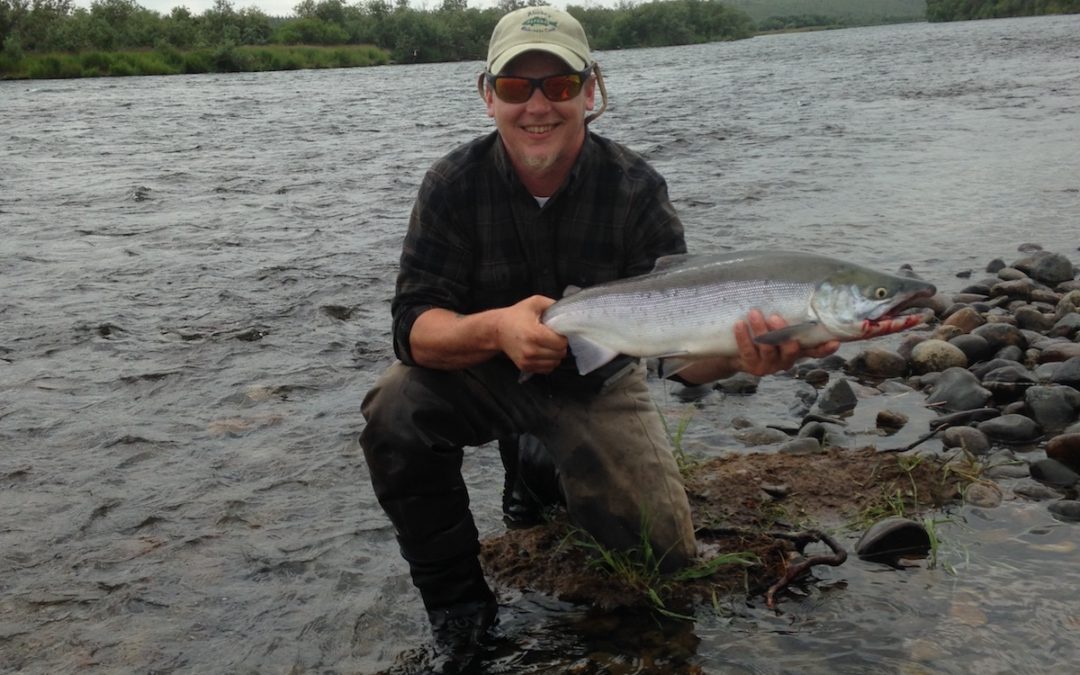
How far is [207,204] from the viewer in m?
12.7

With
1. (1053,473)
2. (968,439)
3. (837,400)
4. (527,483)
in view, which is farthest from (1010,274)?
(527,483)

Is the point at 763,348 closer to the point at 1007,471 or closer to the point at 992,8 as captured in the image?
the point at 1007,471

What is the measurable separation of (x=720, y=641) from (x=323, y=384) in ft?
A: 12.3

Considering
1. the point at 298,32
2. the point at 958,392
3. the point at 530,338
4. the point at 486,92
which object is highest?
the point at 298,32

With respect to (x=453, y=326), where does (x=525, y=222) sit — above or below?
above

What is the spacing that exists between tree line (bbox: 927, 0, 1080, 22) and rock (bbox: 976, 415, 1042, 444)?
8110 cm

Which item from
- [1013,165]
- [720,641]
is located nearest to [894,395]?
[720,641]

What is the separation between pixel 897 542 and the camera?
157 inches

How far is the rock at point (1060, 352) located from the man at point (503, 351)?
3.21 meters

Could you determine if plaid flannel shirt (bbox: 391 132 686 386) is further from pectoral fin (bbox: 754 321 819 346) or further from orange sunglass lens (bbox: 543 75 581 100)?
pectoral fin (bbox: 754 321 819 346)

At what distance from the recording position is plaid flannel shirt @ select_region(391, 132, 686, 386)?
12.7 ft

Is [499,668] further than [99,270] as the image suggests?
No

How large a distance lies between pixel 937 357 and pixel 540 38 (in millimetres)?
3653

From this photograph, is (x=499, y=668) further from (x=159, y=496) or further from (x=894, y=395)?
(x=894, y=395)
